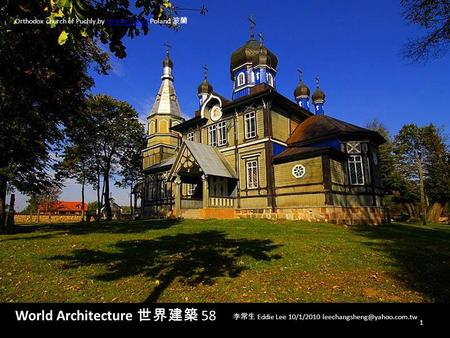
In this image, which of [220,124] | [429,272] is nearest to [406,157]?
[220,124]

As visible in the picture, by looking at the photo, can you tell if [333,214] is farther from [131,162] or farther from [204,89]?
[131,162]

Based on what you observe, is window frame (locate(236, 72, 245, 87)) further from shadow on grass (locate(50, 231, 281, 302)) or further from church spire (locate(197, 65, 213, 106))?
shadow on grass (locate(50, 231, 281, 302))

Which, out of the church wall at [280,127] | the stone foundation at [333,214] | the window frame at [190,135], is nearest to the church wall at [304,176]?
the stone foundation at [333,214]

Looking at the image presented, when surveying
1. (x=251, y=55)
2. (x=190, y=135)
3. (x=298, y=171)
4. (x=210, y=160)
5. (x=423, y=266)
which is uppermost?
(x=251, y=55)

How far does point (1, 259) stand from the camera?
831 cm

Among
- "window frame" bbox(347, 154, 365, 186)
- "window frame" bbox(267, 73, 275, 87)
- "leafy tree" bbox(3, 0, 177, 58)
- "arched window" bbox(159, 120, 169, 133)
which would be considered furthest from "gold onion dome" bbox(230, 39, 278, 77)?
"leafy tree" bbox(3, 0, 177, 58)

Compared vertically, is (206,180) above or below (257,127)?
below

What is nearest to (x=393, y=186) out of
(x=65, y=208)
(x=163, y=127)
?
(x=163, y=127)

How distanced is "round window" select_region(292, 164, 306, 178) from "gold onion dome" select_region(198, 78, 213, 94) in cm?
1886

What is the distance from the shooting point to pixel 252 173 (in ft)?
81.1

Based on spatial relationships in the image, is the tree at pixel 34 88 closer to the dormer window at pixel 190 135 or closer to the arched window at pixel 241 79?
the dormer window at pixel 190 135

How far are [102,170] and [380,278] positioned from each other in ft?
133

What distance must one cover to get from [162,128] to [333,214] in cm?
2925

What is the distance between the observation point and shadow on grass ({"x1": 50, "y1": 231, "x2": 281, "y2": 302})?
660 centimetres
